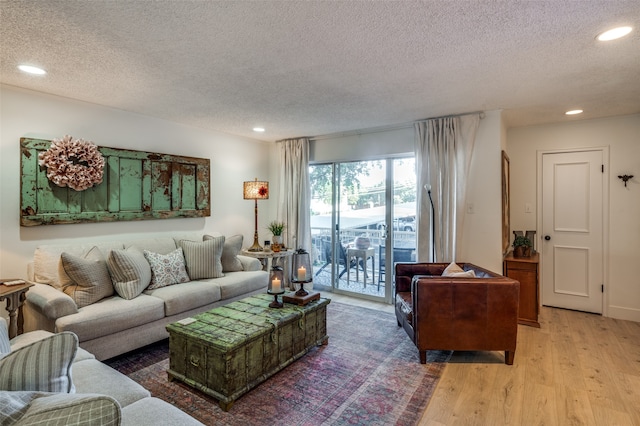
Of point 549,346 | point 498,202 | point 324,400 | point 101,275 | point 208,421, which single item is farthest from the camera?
point 498,202

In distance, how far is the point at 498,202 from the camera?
140 inches

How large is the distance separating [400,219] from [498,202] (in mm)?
1240

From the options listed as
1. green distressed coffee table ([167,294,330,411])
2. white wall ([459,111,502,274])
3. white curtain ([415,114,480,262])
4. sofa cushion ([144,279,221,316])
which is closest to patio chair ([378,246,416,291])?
white curtain ([415,114,480,262])

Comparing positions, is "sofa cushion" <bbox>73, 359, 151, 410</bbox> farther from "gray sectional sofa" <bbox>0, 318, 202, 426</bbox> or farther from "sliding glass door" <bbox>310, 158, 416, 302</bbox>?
"sliding glass door" <bbox>310, 158, 416, 302</bbox>

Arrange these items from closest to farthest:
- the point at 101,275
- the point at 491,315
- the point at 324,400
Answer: the point at 324,400 < the point at 491,315 < the point at 101,275

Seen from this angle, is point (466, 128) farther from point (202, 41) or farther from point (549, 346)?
point (202, 41)

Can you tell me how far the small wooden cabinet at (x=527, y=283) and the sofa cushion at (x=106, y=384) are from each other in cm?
363

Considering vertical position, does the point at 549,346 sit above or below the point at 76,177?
below

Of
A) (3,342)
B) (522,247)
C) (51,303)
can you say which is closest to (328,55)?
(3,342)

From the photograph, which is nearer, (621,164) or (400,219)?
(621,164)

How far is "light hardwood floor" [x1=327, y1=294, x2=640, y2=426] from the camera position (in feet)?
6.67

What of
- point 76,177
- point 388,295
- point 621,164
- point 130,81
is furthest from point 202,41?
point 621,164

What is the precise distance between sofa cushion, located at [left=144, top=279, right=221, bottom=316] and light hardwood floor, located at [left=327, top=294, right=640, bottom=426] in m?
2.27

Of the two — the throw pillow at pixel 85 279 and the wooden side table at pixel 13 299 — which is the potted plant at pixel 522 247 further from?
the wooden side table at pixel 13 299
